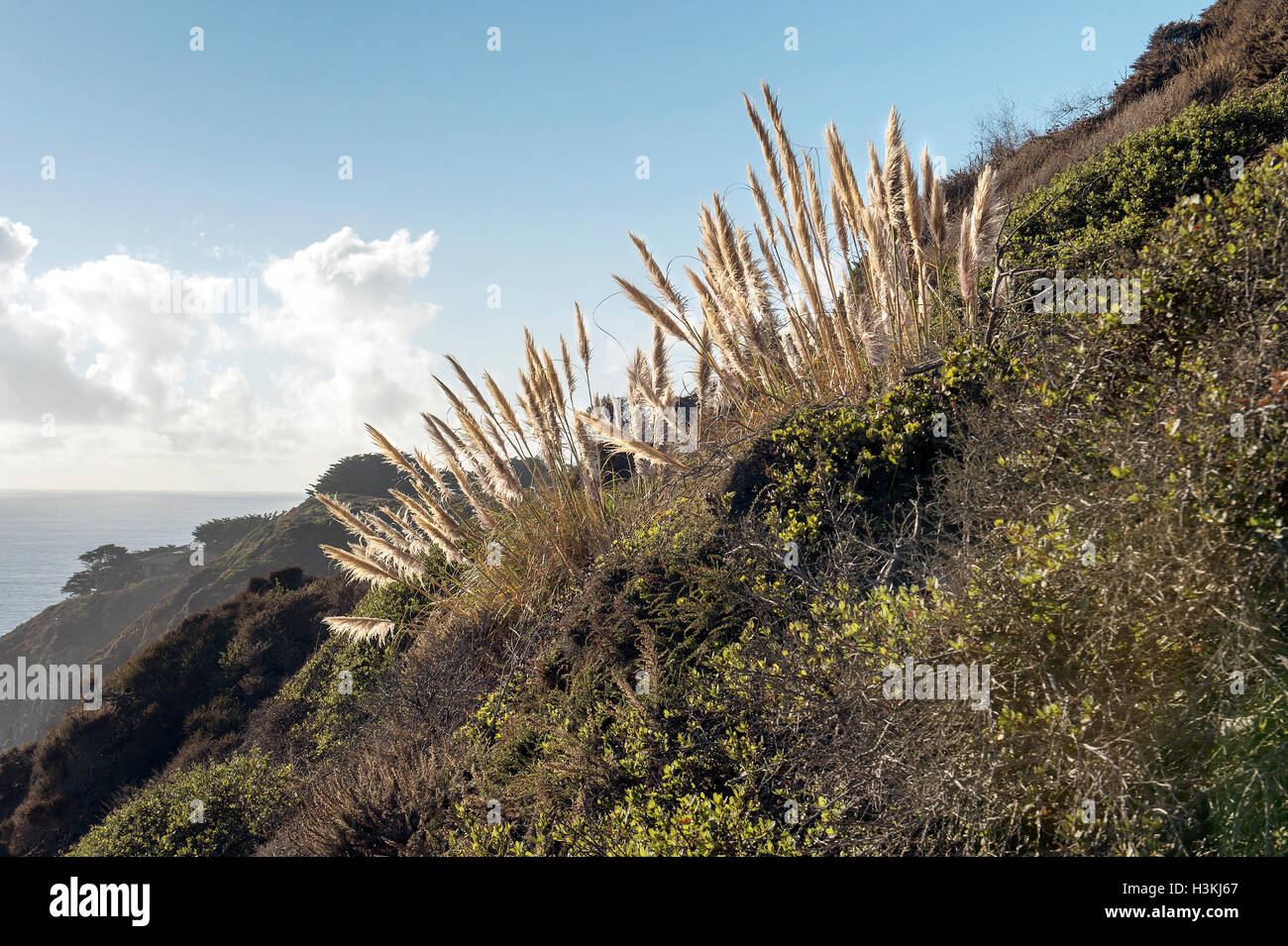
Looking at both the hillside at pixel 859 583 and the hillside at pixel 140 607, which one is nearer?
the hillside at pixel 859 583

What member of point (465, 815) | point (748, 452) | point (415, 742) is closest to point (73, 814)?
point (415, 742)

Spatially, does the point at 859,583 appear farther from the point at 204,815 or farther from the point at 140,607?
the point at 140,607

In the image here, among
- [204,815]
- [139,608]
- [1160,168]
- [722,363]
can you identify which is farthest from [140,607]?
[1160,168]

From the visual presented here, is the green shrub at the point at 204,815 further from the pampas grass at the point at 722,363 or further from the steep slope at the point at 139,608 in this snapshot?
the steep slope at the point at 139,608

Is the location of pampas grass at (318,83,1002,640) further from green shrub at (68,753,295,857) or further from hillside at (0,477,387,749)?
hillside at (0,477,387,749)

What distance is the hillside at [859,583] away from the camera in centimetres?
188

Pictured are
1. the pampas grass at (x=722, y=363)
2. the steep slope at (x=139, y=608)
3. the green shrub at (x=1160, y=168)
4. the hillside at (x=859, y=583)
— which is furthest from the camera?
the steep slope at (x=139, y=608)

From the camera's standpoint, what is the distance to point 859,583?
10.7ft

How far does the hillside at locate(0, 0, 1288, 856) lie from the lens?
188cm

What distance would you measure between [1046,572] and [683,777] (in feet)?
5.71

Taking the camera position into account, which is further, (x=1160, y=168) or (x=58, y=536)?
(x=58, y=536)

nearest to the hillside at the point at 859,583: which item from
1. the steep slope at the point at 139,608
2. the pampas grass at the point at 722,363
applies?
the pampas grass at the point at 722,363

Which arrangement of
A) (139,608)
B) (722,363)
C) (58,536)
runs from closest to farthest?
(722,363)
(139,608)
(58,536)
